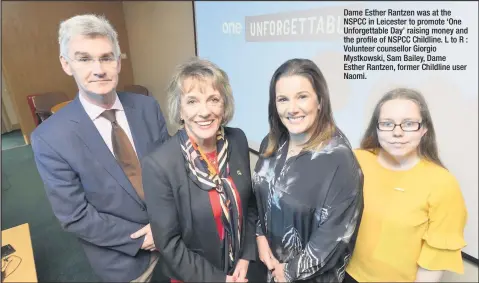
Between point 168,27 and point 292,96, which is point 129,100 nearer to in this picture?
point 292,96

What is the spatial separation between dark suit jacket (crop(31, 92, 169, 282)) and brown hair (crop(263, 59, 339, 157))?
52 centimetres

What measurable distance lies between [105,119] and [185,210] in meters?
0.46

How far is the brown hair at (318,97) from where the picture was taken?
0.84 metres

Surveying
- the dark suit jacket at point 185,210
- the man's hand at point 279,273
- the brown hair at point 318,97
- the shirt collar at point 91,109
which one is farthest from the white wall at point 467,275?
the shirt collar at point 91,109

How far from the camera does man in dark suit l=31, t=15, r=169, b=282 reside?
897 millimetres

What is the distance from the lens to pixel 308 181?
897mm

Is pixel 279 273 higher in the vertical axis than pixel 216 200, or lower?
lower

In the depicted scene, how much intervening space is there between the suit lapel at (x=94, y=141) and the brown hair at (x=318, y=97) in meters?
0.61

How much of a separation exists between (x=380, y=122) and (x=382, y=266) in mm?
538

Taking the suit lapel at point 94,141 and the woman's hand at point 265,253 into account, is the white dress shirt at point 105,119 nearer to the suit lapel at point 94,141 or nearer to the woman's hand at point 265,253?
the suit lapel at point 94,141

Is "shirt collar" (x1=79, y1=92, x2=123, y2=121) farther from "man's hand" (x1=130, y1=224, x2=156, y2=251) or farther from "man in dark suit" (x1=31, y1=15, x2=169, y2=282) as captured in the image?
"man's hand" (x1=130, y1=224, x2=156, y2=251)

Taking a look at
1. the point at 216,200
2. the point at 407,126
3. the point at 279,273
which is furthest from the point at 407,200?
the point at 216,200

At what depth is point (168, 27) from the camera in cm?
275

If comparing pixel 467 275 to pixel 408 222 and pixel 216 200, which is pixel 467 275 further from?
pixel 216 200
